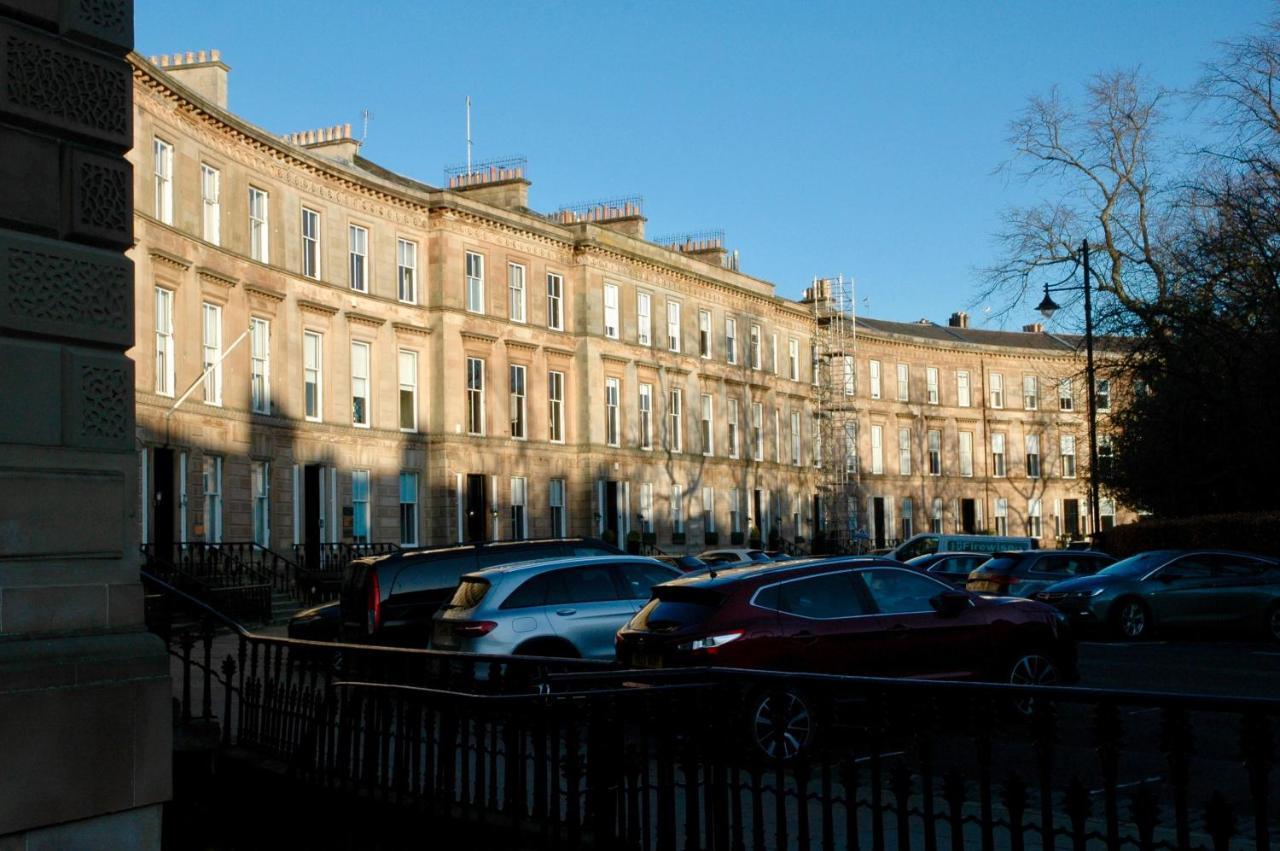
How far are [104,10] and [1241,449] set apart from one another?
33591mm

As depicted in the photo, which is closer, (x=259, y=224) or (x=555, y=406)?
(x=259, y=224)

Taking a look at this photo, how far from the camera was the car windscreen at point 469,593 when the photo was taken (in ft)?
55.6

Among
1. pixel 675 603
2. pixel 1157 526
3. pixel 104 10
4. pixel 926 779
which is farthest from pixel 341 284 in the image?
pixel 926 779

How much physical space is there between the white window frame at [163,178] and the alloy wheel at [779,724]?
26.4 meters

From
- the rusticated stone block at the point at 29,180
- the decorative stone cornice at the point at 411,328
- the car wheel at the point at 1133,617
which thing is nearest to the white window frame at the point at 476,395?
the decorative stone cornice at the point at 411,328

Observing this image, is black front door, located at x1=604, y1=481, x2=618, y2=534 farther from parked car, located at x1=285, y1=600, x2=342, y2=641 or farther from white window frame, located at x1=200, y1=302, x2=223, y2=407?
parked car, located at x1=285, y1=600, x2=342, y2=641

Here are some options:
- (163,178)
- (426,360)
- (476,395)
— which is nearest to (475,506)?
(476,395)

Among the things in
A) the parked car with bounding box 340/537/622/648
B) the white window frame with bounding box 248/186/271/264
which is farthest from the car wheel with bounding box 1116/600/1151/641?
the white window frame with bounding box 248/186/271/264

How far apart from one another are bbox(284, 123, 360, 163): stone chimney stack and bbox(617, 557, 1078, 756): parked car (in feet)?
116

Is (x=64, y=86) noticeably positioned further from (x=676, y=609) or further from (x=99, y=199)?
(x=676, y=609)

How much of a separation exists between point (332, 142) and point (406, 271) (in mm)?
5181

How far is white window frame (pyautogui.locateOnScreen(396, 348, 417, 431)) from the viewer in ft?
148

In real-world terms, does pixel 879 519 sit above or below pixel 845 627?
above

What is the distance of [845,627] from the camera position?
1377 cm
